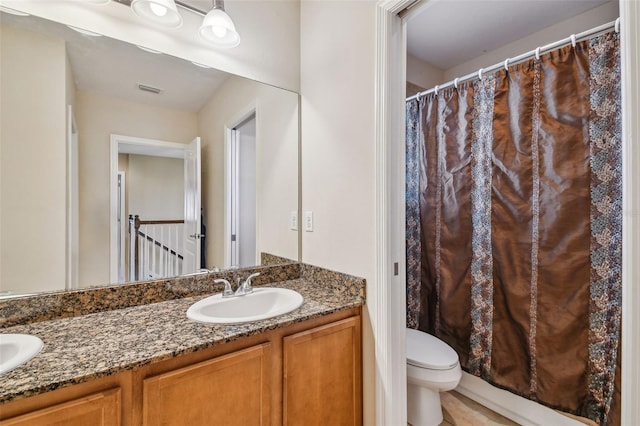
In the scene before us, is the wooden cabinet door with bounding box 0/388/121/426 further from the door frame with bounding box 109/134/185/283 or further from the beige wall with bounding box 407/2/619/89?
the beige wall with bounding box 407/2/619/89

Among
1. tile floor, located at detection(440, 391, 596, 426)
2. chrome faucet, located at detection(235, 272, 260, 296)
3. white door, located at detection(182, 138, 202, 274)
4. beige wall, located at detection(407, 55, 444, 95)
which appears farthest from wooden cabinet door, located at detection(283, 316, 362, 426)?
beige wall, located at detection(407, 55, 444, 95)

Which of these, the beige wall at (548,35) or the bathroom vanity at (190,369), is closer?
the bathroom vanity at (190,369)

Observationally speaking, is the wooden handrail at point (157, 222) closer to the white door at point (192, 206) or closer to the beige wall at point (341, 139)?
the white door at point (192, 206)

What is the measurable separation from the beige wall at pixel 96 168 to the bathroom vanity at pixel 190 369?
16 cm

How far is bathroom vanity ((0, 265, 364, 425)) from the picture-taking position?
2.49 ft

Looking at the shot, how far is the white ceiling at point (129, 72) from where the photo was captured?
1184 millimetres

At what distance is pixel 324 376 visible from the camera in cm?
125

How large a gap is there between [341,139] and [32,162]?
1238mm

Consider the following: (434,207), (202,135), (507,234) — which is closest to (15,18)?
(202,135)

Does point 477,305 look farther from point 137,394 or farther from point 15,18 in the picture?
point 15,18

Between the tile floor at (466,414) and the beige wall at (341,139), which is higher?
the beige wall at (341,139)

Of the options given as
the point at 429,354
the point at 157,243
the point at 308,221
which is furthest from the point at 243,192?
the point at 429,354

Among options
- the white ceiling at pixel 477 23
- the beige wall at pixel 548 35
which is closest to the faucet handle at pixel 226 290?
the white ceiling at pixel 477 23

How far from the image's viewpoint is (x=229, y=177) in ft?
5.54
